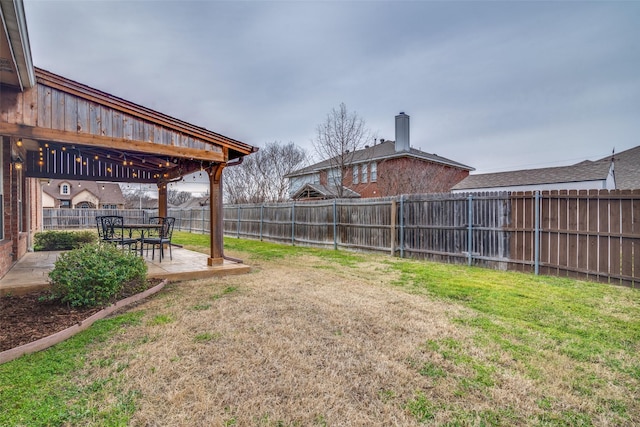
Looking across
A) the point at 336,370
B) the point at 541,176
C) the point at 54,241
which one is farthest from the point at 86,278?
the point at 541,176

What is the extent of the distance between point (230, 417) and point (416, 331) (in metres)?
2.09

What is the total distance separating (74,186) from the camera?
37.3 metres

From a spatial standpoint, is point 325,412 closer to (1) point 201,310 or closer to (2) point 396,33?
(1) point 201,310

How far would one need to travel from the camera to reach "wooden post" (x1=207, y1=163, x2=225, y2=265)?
21.4ft

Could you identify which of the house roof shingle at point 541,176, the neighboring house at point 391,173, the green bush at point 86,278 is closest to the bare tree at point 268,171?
the neighboring house at point 391,173

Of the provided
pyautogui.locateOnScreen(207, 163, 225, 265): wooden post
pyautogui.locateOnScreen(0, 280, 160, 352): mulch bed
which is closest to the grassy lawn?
pyautogui.locateOnScreen(0, 280, 160, 352): mulch bed

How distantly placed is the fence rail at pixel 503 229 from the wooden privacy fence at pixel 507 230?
0.01 m

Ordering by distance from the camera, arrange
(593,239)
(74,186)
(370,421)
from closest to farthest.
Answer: (370,421)
(593,239)
(74,186)

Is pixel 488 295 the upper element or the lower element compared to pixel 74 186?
lower

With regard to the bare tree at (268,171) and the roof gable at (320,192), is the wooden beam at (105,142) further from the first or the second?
the bare tree at (268,171)

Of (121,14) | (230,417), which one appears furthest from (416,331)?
(121,14)

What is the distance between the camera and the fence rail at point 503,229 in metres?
5.52

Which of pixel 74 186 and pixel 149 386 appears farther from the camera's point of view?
pixel 74 186

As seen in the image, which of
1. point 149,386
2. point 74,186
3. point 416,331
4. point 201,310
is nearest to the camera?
point 149,386
